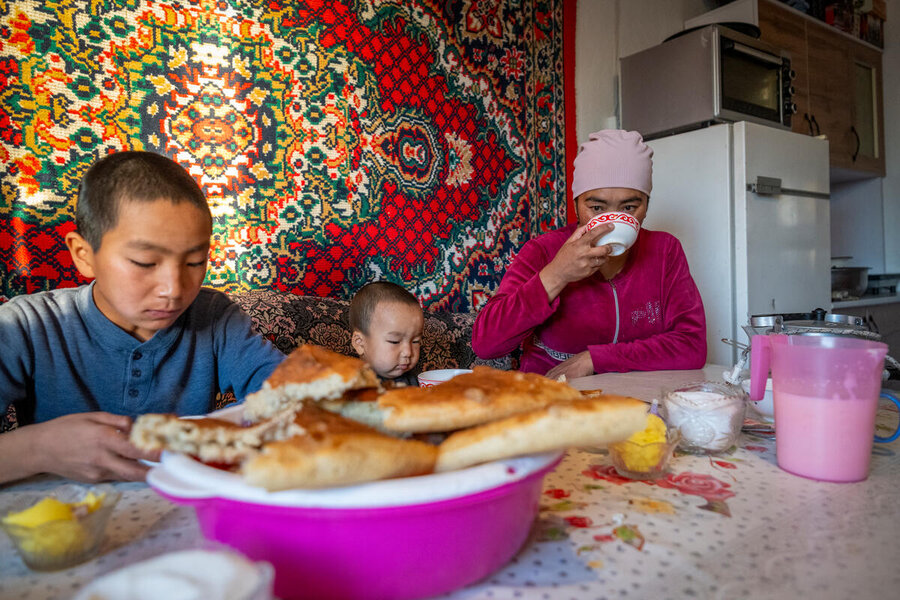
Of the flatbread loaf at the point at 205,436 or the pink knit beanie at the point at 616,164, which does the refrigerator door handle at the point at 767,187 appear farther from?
the flatbread loaf at the point at 205,436

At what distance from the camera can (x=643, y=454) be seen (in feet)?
2.44

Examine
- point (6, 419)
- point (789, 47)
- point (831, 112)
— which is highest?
point (789, 47)

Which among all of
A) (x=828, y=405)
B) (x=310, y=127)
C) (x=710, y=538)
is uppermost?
(x=310, y=127)

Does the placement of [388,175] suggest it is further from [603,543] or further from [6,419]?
[603,543]

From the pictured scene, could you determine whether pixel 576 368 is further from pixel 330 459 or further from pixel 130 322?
pixel 330 459

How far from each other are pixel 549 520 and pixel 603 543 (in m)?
0.07

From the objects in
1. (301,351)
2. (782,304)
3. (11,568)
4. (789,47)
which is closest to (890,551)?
(301,351)

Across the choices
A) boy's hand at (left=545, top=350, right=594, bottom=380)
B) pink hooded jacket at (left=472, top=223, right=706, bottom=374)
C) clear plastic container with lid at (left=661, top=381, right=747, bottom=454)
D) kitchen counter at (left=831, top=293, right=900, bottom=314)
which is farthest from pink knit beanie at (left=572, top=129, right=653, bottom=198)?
kitchen counter at (left=831, top=293, right=900, bottom=314)

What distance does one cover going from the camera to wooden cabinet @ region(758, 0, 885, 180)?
346 cm

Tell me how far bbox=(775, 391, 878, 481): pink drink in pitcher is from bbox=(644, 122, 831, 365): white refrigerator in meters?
2.17

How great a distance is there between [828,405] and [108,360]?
130 cm

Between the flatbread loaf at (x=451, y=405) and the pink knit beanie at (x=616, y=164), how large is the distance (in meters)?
1.40

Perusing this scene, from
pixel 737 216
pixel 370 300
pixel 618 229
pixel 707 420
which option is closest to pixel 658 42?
pixel 737 216

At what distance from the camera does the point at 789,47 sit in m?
3.46
